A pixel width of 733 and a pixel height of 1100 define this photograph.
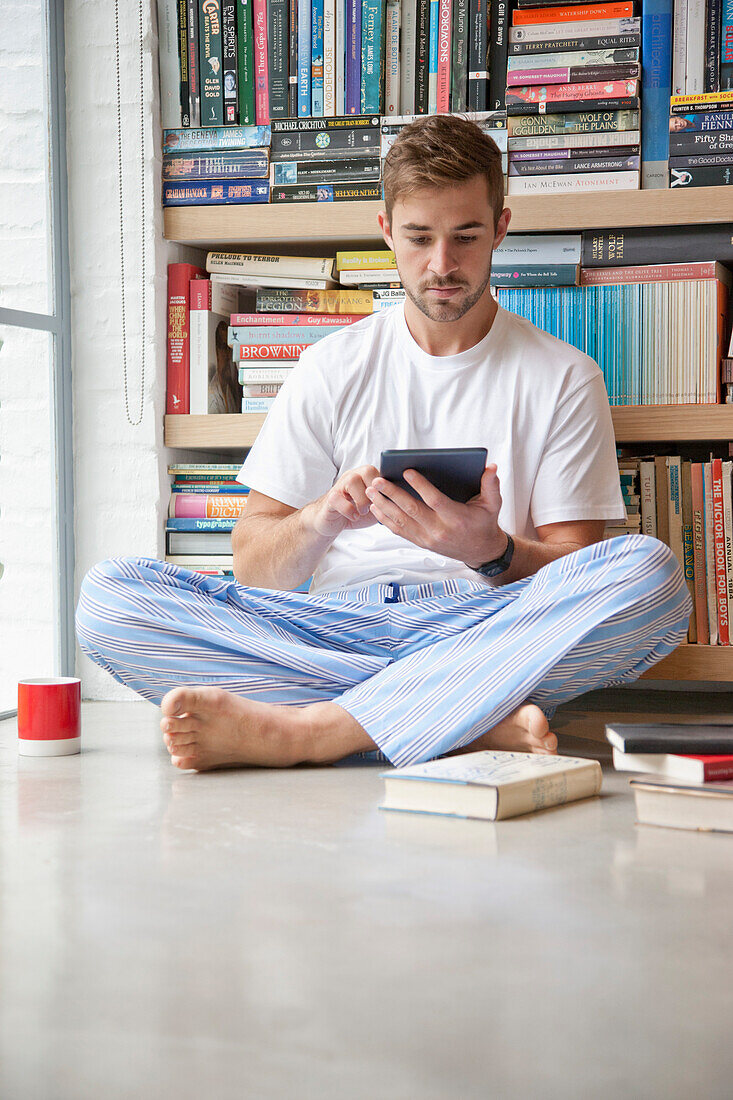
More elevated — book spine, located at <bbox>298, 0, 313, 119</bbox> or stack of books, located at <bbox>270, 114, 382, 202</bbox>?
book spine, located at <bbox>298, 0, 313, 119</bbox>

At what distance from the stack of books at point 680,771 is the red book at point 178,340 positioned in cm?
129

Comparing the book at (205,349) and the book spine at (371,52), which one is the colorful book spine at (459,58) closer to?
the book spine at (371,52)

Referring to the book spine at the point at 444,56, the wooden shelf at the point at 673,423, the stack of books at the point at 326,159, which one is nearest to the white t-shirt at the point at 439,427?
the wooden shelf at the point at 673,423

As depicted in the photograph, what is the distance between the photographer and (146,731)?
1.97 metres

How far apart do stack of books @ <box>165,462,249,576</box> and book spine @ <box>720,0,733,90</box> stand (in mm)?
1218

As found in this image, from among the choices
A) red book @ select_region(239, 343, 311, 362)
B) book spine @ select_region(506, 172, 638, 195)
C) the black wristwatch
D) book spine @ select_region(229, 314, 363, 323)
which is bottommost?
the black wristwatch

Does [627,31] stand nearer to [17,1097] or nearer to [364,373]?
[364,373]

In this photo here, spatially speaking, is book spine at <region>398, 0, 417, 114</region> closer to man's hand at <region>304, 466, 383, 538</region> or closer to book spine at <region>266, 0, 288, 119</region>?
book spine at <region>266, 0, 288, 119</region>

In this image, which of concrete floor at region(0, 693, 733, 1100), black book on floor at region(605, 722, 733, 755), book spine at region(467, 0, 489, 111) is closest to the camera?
concrete floor at region(0, 693, 733, 1100)

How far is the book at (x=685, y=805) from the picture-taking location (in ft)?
4.04

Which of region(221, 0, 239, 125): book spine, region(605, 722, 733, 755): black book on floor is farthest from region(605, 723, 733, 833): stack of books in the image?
region(221, 0, 239, 125): book spine

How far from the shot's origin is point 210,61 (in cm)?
233

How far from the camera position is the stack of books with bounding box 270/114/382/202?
7.42 ft

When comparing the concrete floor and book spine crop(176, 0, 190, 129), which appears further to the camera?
book spine crop(176, 0, 190, 129)
